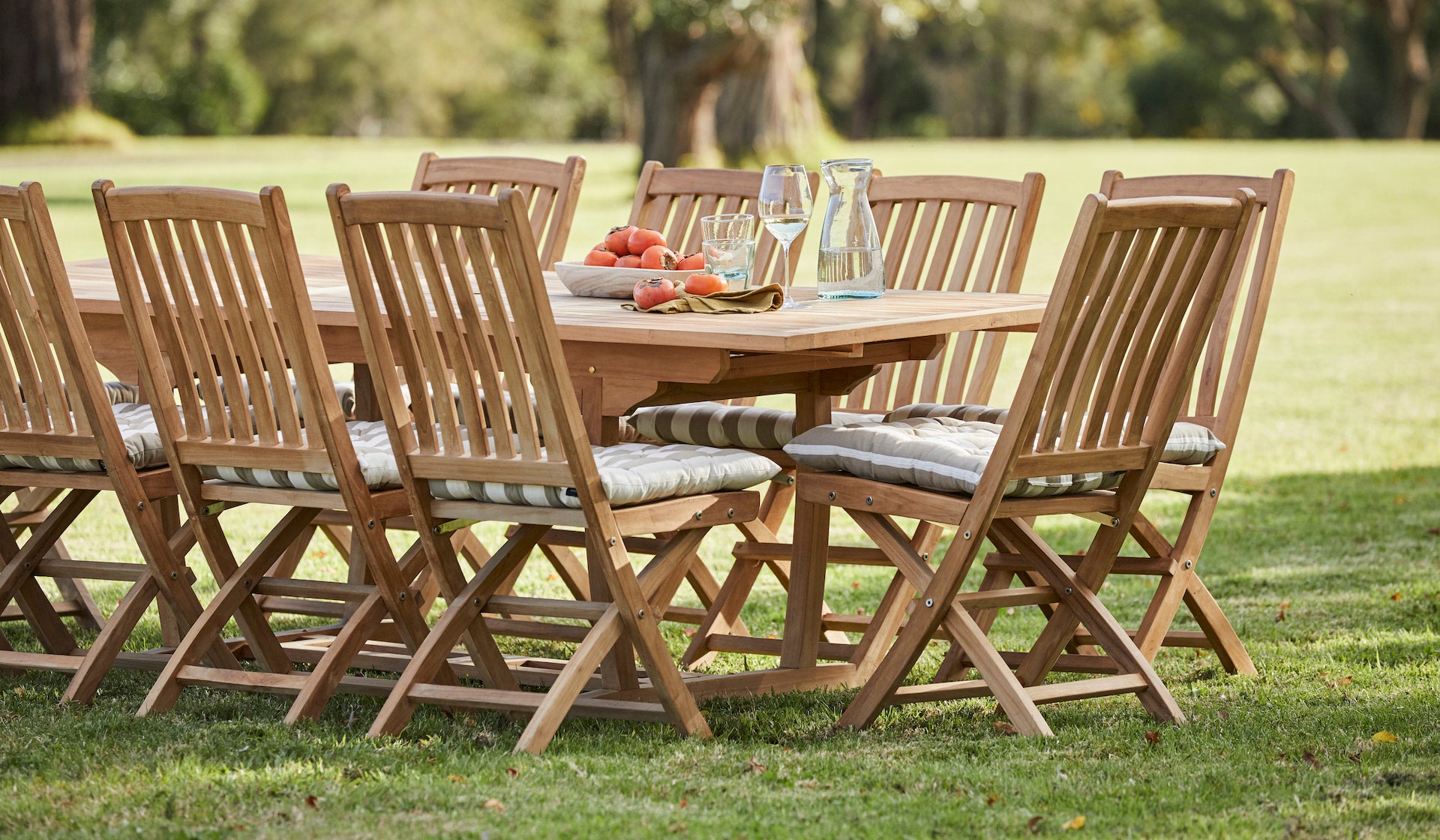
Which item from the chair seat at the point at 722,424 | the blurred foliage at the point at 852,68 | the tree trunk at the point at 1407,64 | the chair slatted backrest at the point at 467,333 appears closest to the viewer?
the chair slatted backrest at the point at 467,333

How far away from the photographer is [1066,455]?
388 centimetres

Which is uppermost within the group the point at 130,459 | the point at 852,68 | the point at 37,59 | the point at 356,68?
the point at 130,459

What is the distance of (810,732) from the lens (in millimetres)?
4020

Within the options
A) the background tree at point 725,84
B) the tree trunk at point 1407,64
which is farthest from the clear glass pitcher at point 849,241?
the tree trunk at point 1407,64

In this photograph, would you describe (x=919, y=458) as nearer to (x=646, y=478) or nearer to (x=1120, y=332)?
(x=1120, y=332)

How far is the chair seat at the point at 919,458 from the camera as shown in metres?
3.89

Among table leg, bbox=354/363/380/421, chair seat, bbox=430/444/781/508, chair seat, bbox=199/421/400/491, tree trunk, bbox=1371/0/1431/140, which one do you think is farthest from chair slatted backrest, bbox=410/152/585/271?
tree trunk, bbox=1371/0/1431/140

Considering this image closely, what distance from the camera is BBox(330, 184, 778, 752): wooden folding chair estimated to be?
3.60 m

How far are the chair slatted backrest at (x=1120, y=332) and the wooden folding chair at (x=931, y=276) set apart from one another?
2.98 feet

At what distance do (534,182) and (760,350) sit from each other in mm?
2553

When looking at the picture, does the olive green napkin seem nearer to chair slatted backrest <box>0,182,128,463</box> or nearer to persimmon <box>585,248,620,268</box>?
persimmon <box>585,248,620,268</box>

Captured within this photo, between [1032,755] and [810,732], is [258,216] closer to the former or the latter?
[810,732]

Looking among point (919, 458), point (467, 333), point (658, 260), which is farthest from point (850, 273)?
point (467, 333)

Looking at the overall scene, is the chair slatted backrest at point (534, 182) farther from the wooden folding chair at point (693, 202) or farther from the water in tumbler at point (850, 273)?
the water in tumbler at point (850, 273)
